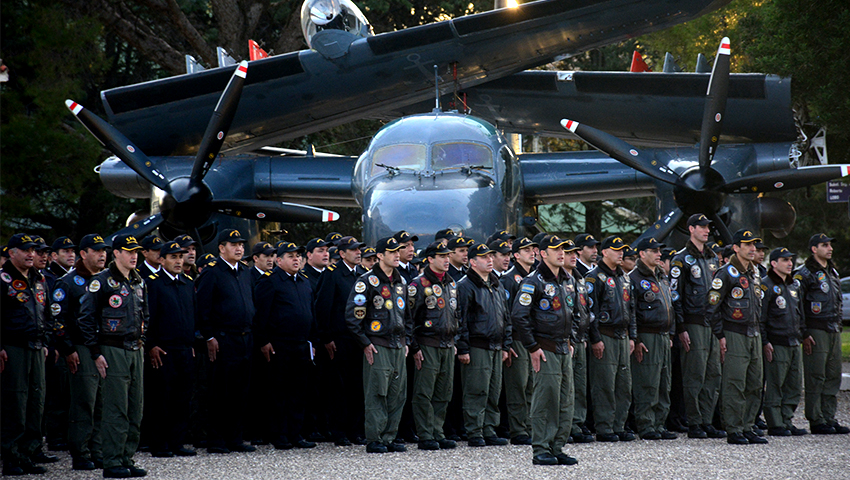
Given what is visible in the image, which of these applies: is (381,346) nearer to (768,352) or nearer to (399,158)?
(768,352)

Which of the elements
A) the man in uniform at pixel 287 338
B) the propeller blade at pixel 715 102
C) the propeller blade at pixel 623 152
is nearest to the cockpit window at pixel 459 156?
the propeller blade at pixel 623 152

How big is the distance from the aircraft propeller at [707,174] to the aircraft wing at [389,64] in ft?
5.49

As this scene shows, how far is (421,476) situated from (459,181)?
18.2 feet

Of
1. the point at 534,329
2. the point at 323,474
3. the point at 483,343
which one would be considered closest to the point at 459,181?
the point at 483,343

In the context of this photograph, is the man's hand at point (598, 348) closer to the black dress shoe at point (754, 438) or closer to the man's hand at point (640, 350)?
the man's hand at point (640, 350)

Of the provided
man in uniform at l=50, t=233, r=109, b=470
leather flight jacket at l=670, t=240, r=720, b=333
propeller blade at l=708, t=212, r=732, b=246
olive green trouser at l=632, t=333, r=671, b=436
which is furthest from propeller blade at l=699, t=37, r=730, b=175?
man in uniform at l=50, t=233, r=109, b=470

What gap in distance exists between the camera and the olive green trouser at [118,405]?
23.5 ft

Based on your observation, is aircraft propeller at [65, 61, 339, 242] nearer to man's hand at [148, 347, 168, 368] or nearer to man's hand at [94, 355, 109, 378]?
man's hand at [148, 347, 168, 368]

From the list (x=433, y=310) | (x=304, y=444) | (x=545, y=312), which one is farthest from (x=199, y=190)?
(x=545, y=312)

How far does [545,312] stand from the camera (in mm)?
7551

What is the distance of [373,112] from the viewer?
1642cm

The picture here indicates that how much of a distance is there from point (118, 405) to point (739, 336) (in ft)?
18.7

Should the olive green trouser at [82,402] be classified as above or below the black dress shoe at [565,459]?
above

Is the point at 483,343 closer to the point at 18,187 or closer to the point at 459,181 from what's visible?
the point at 459,181
